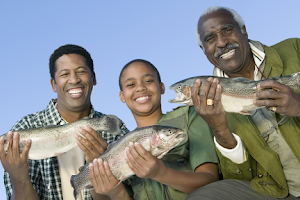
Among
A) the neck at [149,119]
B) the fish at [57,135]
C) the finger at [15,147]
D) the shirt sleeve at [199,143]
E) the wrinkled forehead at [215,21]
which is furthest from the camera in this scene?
the neck at [149,119]

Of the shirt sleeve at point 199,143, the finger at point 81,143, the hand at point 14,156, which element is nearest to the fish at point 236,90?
the shirt sleeve at point 199,143

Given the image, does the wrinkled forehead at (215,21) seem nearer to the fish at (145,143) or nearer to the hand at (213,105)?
the hand at (213,105)

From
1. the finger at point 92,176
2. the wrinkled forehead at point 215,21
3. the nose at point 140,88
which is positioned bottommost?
the finger at point 92,176

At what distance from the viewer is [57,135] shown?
4.57 meters

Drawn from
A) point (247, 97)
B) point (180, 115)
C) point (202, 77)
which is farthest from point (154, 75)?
point (247, 97)

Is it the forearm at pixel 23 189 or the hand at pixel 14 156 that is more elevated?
the hand at pixel 14 156

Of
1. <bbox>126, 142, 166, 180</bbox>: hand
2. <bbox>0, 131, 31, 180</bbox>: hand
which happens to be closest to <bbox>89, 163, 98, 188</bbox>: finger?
<bbox>126, 142, 166, 180</bbox>: hand

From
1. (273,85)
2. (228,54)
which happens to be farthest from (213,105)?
(228,54)

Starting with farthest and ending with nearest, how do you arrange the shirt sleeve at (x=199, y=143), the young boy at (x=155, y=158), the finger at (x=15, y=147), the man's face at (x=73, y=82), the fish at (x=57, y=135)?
the man's face at (x=73, y=82) → the fish at (x=57, y=135) → the finger at (x=15, y=147) → the shirt sleeve at (x=199, y=143) → the young boy at (x=155, y=158)

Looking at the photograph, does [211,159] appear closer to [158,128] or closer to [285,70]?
[158,128]

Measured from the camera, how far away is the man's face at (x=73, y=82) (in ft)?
17.5

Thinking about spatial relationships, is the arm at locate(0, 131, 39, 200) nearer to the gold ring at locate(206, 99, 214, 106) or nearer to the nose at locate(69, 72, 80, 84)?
the nose at locate(69, 72, 80, 84)

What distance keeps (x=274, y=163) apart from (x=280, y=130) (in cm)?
47

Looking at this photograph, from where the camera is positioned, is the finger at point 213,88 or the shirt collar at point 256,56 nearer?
the finger at point 213,88
